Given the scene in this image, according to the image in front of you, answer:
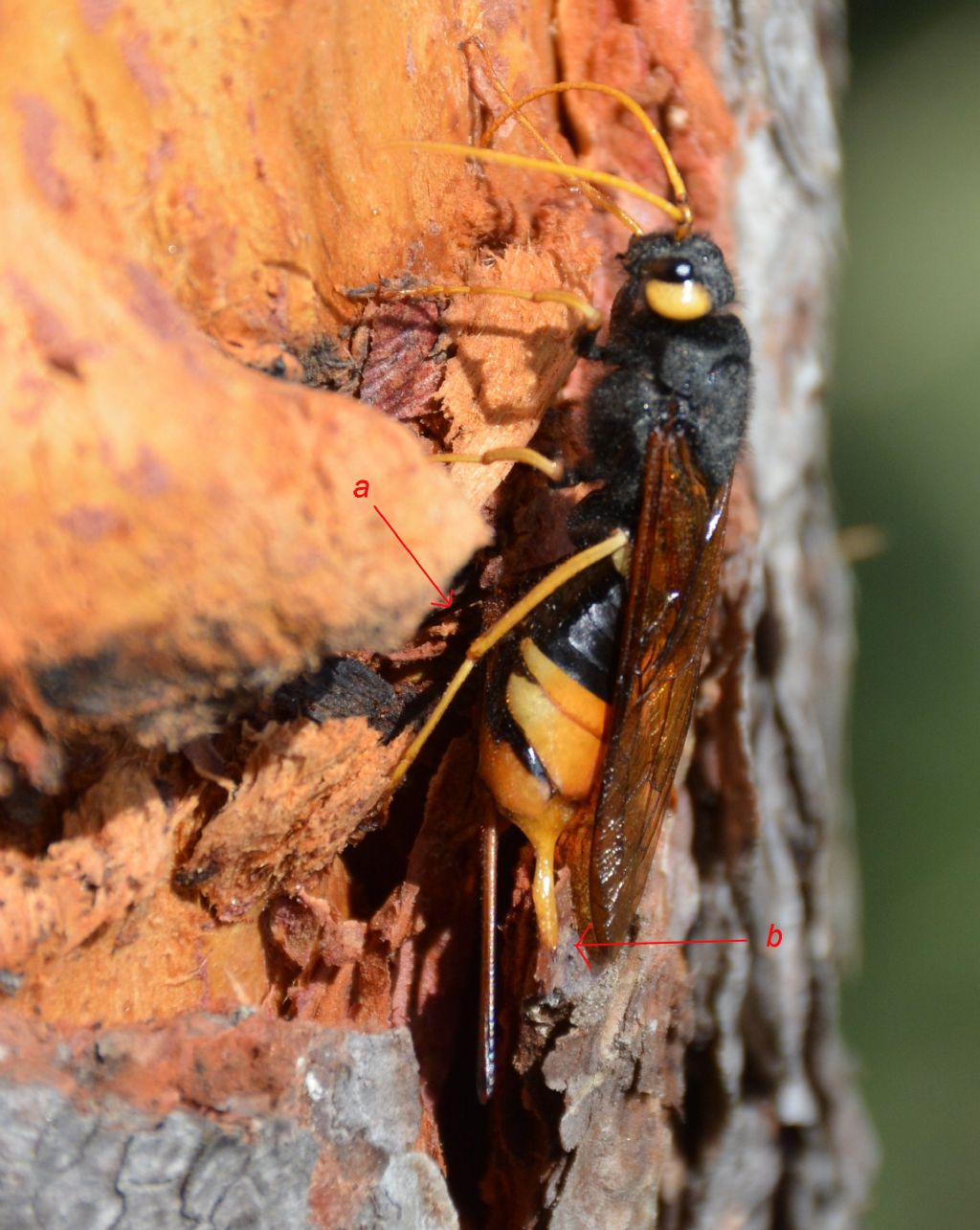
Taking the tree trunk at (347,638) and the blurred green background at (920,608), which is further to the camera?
the blurred green background at (920,608)

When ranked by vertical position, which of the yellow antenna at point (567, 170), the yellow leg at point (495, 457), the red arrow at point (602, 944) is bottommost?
the red arrow at point (602, 944)

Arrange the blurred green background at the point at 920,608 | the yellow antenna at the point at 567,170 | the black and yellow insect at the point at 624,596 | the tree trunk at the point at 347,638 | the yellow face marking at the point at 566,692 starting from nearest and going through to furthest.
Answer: the tree trunk at the point at 347,638 → the yellow antenna at the point at 567,170 → the black and yellow insect at the point at 624,596 → the yellow face marking at the point at 566,692 → the blurred green background at the point at 920,608

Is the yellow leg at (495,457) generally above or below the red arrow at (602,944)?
above

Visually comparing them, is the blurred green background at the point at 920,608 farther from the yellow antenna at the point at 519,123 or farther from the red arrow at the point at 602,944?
the red arrow at the point at 602,944

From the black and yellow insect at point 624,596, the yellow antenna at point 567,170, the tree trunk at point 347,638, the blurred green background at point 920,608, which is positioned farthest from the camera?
the blurred green background at point 920,608

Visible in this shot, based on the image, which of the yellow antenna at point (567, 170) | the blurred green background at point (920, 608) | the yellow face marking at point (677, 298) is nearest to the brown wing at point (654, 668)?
the yellow face marking at point (677, 298)

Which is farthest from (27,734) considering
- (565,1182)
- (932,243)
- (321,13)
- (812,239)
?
(932,243)
